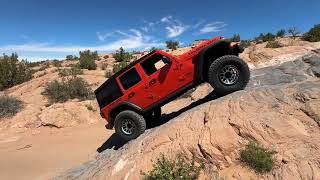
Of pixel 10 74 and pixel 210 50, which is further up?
pixel 10 74

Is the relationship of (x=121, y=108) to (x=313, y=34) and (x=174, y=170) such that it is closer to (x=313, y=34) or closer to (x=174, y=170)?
(x=174, y=170)

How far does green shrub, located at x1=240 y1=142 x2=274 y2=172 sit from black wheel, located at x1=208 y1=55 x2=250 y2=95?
8.67ft

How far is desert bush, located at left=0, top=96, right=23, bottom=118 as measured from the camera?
1872cm

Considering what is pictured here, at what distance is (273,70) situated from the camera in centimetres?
1069

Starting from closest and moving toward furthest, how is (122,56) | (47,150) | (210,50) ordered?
(210,50)
(47,150)
(122,56)

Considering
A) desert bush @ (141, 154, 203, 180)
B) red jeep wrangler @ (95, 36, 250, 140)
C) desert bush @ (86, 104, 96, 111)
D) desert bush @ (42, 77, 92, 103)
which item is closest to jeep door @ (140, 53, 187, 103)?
red jeep wrangler @ (95, 36, 250, 140)

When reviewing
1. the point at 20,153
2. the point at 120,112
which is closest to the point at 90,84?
the point at 20,153

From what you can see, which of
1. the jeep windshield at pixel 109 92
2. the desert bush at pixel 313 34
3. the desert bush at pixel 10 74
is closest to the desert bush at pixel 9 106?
the desert bush at pixel 10 74

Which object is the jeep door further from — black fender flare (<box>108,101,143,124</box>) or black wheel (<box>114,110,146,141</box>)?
black wheel (<box>114,110,146,141</box>)

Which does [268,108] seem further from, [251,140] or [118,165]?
[118,165]

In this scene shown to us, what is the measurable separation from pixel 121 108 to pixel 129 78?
0.89 m

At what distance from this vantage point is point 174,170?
6.36 metres

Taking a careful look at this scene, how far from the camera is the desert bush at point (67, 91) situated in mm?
20500

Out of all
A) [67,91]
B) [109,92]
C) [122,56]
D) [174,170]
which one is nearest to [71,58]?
[122,56]
